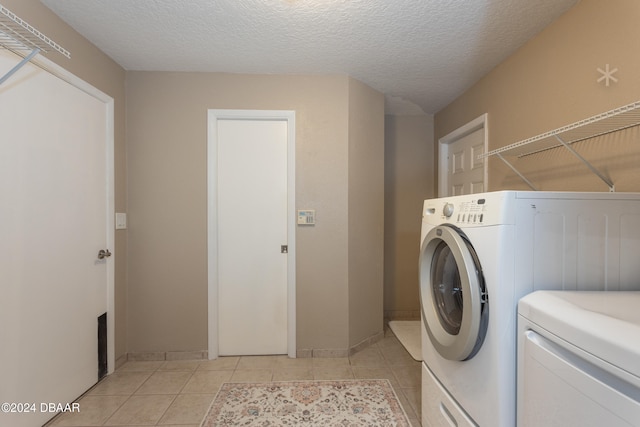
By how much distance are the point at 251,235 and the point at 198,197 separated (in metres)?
0.52

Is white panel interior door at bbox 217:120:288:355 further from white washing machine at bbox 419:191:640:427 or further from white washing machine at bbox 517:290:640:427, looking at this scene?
white washing machine at bbox 517:290:640:427

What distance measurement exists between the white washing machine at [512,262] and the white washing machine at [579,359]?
0.06 meters

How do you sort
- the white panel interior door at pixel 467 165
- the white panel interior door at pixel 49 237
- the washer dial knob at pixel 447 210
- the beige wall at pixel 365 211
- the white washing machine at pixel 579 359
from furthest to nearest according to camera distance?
the white panel interior door at pixel 467 165 → the beige wall at pixel 365 211 → the white panel interior door at pixel 49 237 → the washer dial knob at pixel 447 210 → the white washing machine at pixel 579 359

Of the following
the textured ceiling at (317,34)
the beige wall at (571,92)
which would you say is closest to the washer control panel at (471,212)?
the beige wall at (571,92)

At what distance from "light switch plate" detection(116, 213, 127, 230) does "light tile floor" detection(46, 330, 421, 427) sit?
3.50 ft

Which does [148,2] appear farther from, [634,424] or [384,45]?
[634,424]

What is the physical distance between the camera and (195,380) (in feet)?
6.40

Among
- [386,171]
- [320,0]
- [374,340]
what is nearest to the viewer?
[320,0]

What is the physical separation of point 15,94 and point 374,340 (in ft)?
9.42

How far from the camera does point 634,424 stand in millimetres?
539

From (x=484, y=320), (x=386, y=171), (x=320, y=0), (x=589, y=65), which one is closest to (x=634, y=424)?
(x=484, y=320)

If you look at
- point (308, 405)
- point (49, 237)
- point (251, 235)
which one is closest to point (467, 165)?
point (251, 235)

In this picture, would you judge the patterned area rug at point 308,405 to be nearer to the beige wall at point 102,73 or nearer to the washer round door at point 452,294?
the washer round door at point 452,294

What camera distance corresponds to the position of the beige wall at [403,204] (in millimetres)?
3100
